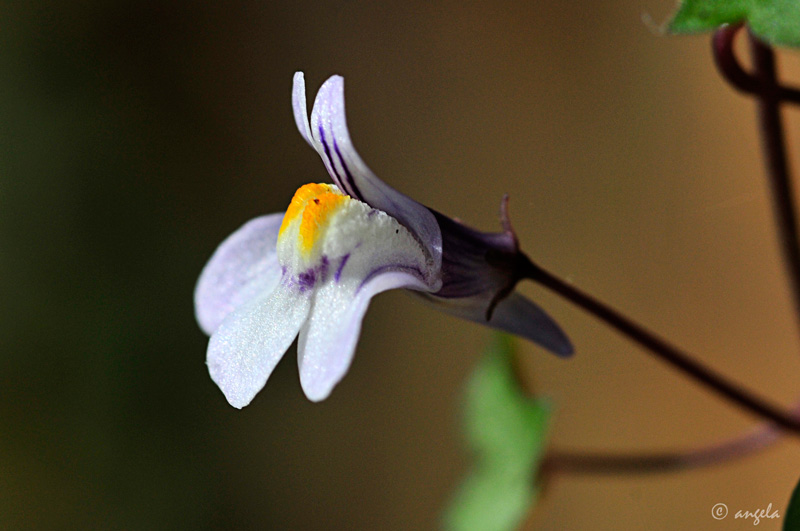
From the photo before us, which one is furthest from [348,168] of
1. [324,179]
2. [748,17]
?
[324,179]

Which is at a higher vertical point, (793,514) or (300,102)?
(300,102)

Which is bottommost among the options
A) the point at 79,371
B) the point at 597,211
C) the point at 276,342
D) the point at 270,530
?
the point at 270,530

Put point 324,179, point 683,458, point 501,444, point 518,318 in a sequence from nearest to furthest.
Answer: point 518,318 < point 683,458 < point 501,444 < point 324,179

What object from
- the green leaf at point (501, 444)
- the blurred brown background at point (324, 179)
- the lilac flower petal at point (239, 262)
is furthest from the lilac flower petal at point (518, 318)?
the blurred brown background at point (324, 179)

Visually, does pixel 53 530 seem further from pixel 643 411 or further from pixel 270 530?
pixel 643 411

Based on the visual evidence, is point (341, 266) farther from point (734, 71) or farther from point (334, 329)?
point (734, 71)

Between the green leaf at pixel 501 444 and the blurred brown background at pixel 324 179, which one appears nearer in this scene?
the green leaf at pixel 501 444

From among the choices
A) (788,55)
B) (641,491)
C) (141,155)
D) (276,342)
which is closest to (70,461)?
(141,155)

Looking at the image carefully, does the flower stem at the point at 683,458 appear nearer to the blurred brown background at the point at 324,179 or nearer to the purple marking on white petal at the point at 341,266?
the purple marking on white petal at the point at 341,266
